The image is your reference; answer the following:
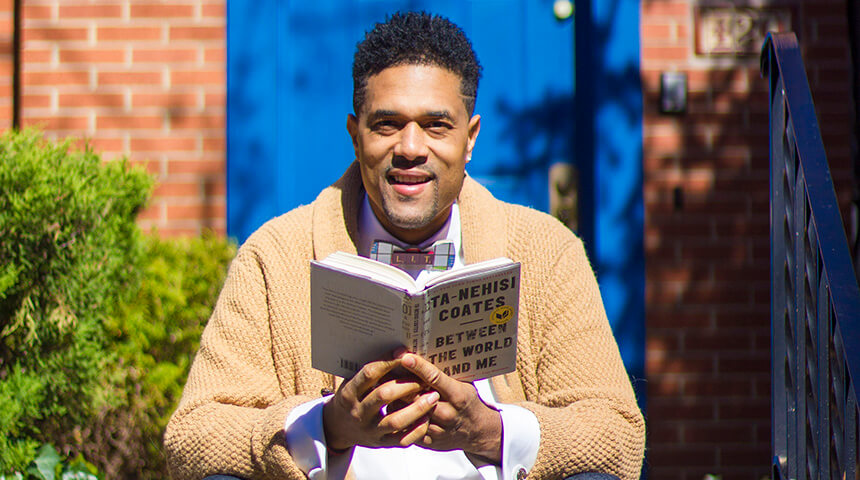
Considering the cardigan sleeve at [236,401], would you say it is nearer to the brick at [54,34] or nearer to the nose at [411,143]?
the nose at [411,143]

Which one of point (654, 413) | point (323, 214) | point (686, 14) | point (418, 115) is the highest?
point (686, 14)

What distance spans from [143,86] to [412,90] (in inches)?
79.9

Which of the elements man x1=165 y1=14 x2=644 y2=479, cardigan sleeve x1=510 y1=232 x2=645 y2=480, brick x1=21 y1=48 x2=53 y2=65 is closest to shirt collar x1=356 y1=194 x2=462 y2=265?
man x1=165 y1=14 x2=644 y2=479

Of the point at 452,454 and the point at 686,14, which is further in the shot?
the point at 686,14

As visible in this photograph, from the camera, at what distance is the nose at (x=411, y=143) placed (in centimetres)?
227

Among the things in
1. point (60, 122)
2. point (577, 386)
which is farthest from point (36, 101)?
point (577, 386)

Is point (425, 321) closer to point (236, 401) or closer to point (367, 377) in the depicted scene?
point (367, 377)

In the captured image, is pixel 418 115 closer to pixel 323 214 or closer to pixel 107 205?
pixel 323 214

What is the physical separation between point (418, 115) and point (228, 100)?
1.83 meters

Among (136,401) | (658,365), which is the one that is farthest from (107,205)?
(658,365)

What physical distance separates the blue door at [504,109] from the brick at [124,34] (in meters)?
0.37

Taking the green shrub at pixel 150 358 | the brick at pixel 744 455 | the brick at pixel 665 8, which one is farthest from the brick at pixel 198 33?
the brick at pixel 744 455

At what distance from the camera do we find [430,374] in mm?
1932

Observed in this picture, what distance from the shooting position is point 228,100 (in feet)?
12.7
